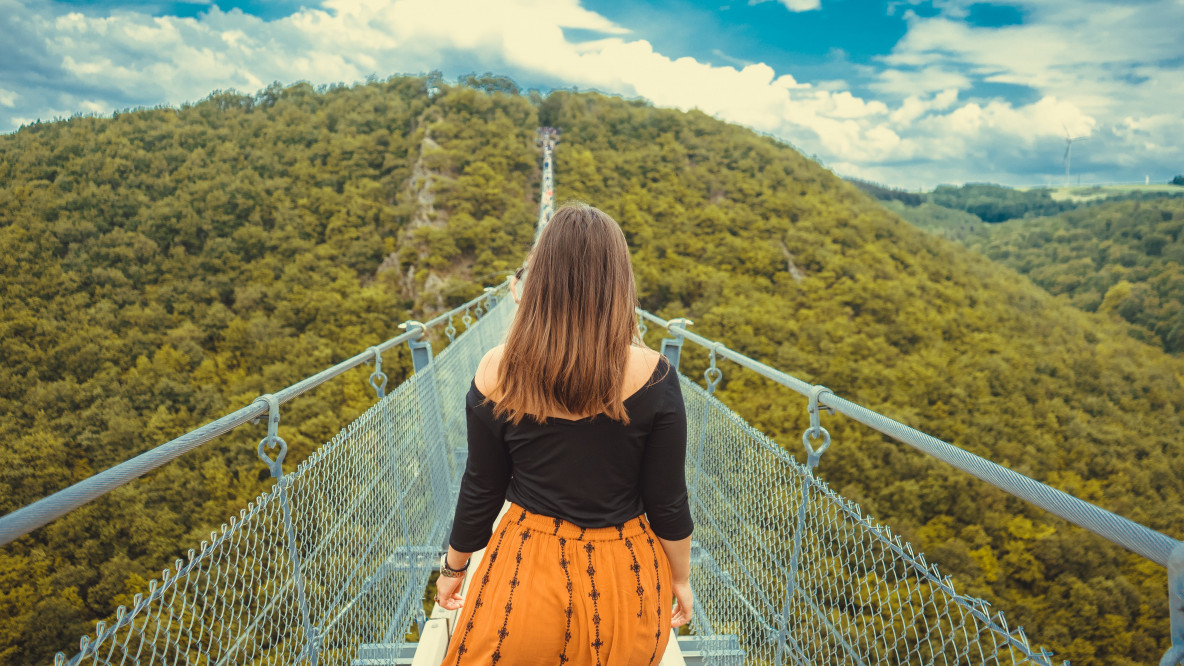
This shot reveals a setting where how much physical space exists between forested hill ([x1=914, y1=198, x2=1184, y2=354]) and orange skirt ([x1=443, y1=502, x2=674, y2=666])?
46.8 metres

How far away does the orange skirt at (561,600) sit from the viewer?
95 centimetres

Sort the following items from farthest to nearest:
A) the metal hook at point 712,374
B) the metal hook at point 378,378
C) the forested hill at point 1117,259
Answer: the forested hill at point 1117,259
the metal hook at point 712,374
the metal hook at point 378,378

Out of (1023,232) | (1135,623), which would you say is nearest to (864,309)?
(1135,623)

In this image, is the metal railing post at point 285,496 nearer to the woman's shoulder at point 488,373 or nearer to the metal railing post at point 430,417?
the woman's shoulder at point 488,373

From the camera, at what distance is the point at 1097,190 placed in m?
66.0

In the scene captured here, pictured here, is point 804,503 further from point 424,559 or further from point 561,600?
point 424,559

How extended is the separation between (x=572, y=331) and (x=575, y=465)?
253 mm

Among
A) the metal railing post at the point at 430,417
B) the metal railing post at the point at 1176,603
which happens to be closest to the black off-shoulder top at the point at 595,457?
the metal railing post at the point at 1176,603

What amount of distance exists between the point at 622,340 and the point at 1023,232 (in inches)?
2658

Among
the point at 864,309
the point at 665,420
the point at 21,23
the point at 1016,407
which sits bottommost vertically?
the point at 1016,407

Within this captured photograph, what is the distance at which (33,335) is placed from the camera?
23.9 meters

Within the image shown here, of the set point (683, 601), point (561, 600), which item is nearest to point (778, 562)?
point (683, 601)

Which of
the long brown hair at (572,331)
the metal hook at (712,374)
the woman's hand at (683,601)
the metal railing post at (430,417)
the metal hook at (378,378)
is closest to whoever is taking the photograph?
the long brown hair at (572,331)

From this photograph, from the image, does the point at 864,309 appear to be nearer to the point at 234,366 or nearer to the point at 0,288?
the point at 234,366
